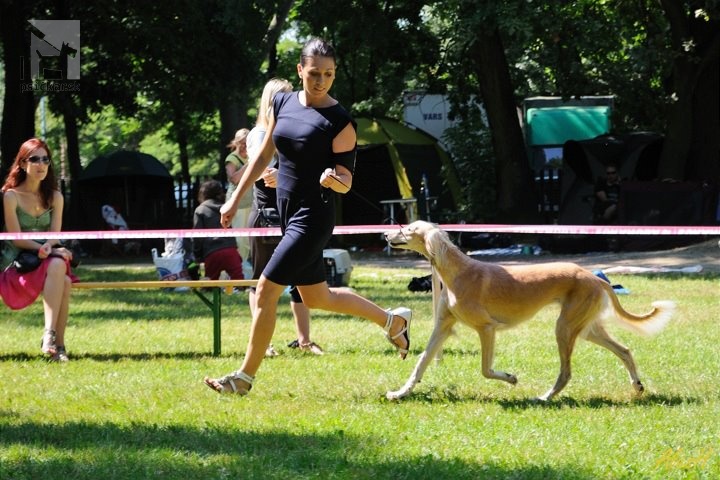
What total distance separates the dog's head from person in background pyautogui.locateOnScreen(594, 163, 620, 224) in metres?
12.9

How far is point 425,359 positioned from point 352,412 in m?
0.59

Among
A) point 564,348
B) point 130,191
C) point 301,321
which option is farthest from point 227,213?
point 130,191

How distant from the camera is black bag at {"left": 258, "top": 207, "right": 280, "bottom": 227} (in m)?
7.55

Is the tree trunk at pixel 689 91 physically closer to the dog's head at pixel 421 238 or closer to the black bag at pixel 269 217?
the black bag at pixel 269 217

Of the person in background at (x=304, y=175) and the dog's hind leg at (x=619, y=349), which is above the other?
the person in background at (x=304, y=175)

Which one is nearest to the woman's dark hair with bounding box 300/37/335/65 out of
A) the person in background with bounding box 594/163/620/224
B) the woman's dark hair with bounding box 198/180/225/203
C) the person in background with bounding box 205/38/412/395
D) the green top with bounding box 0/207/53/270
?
the person in background with bounding box 205/38/412/395

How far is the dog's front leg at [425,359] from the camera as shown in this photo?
6.20m

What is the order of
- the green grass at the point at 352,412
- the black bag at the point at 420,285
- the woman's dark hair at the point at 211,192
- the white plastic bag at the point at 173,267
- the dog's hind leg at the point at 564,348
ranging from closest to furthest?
the green grass at the point at 352,412 < the dog's hind leg at the point at 564,348 < the woman's dark hair at the point at 211,192 < the black bag at the point at 420,285 < the white plastic bag at the point at 173,267

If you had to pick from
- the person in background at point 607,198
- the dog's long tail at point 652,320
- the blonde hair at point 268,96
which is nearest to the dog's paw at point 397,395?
the dog's long tail at point 652,320

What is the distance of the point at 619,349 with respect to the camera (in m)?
6.38

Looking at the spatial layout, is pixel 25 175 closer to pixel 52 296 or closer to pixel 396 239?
pixel 52 296

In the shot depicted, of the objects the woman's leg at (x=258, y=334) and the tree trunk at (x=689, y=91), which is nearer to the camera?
the woman's leg at (x=258, y=334)

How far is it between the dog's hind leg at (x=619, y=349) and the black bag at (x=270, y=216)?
226 centimetres

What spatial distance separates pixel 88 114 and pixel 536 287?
2091 cm
